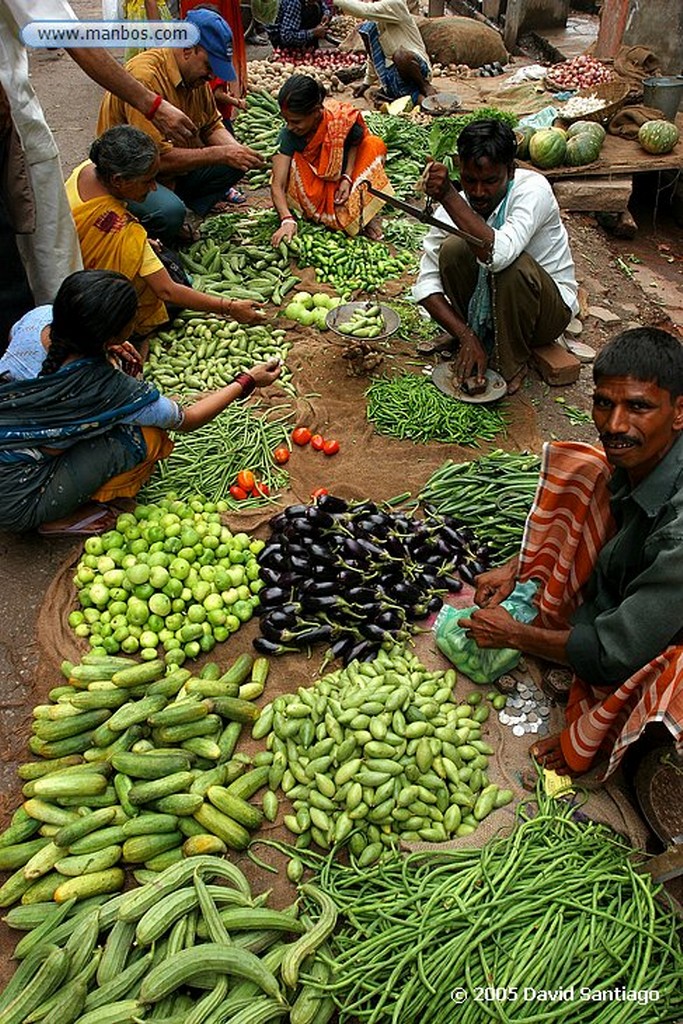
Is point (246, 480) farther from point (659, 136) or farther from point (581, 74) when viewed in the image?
point (581, 74)

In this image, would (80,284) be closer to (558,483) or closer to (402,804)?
(558,483)

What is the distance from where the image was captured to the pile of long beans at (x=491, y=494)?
377 centimetres

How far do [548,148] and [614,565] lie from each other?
6061 millimetres

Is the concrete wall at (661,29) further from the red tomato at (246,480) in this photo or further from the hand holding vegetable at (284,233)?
the red tomato at (246,480)

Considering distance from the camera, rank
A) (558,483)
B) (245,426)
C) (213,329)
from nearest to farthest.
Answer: (558,483), (245,426), (213,329)

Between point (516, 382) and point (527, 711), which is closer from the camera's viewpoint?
point (527, 711)

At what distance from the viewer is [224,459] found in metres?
4.27

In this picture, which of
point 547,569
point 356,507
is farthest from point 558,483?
point 356,507

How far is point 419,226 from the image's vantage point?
7016mm

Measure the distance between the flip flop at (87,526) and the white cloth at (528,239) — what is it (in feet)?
8.14

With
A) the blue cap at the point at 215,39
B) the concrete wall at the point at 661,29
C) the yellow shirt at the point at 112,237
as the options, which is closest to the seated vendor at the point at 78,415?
the yellow shirt at the point at 112,237

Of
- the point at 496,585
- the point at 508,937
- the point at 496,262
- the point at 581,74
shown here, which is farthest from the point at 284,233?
the point at 581,74

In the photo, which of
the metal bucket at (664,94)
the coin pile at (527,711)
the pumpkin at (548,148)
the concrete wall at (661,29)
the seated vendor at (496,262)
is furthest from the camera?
the concrete wall at (661,29)

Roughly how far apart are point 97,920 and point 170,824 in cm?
37
